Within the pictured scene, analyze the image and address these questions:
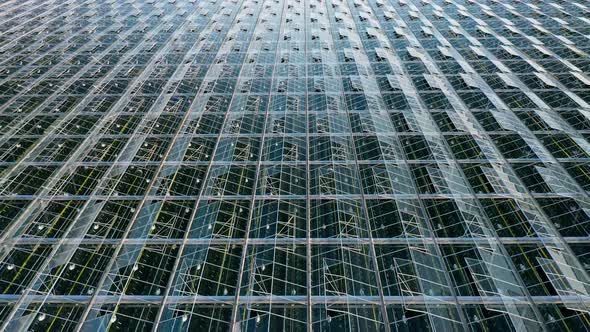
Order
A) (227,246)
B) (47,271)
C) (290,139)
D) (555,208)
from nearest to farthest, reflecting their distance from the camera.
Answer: (47,271) → (227,246) → (555,208) → (290,139)

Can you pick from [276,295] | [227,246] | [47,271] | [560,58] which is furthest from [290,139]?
[560,58]

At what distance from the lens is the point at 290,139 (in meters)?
26.1

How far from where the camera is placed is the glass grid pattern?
16516mm

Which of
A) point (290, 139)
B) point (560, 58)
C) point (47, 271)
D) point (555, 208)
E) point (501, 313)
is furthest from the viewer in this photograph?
point (560, 58)

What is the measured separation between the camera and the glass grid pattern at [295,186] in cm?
1652

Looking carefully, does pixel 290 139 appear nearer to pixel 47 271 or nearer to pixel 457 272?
pixel 457 272

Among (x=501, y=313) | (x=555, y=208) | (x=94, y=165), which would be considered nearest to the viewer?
(x=501, y=313)

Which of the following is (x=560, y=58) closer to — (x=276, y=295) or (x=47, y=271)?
(x=276, y=295)

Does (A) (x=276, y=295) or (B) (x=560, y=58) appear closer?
(A) (x=276, y=295)

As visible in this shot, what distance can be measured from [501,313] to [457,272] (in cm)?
234

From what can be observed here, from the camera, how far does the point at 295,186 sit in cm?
2236

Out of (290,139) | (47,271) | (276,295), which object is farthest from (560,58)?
(47,271)

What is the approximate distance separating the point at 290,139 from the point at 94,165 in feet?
40.4

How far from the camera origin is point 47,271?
1755 centimetres
